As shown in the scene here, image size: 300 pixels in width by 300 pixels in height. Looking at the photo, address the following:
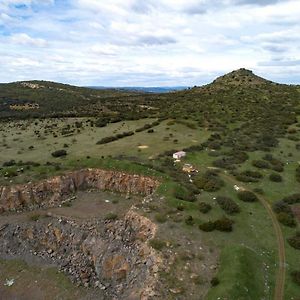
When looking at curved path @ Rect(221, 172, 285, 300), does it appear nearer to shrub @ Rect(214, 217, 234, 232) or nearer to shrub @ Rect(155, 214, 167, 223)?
shrub @ Rect(214, 217, 234, 232)

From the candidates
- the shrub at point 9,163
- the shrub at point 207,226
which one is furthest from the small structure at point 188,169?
the shrub at point 9,163

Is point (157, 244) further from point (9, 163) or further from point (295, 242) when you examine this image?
point (9, 163)

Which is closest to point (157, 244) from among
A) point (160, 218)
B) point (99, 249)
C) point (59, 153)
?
point (160, 218)

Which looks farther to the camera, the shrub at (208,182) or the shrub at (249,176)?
the shrub at (249,176)

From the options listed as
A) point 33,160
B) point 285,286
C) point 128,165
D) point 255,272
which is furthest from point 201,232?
point 33,160

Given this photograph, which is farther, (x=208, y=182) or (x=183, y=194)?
(x=208, y=182)

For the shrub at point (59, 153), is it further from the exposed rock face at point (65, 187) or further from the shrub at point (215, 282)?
the shrub at point (215, 282)
